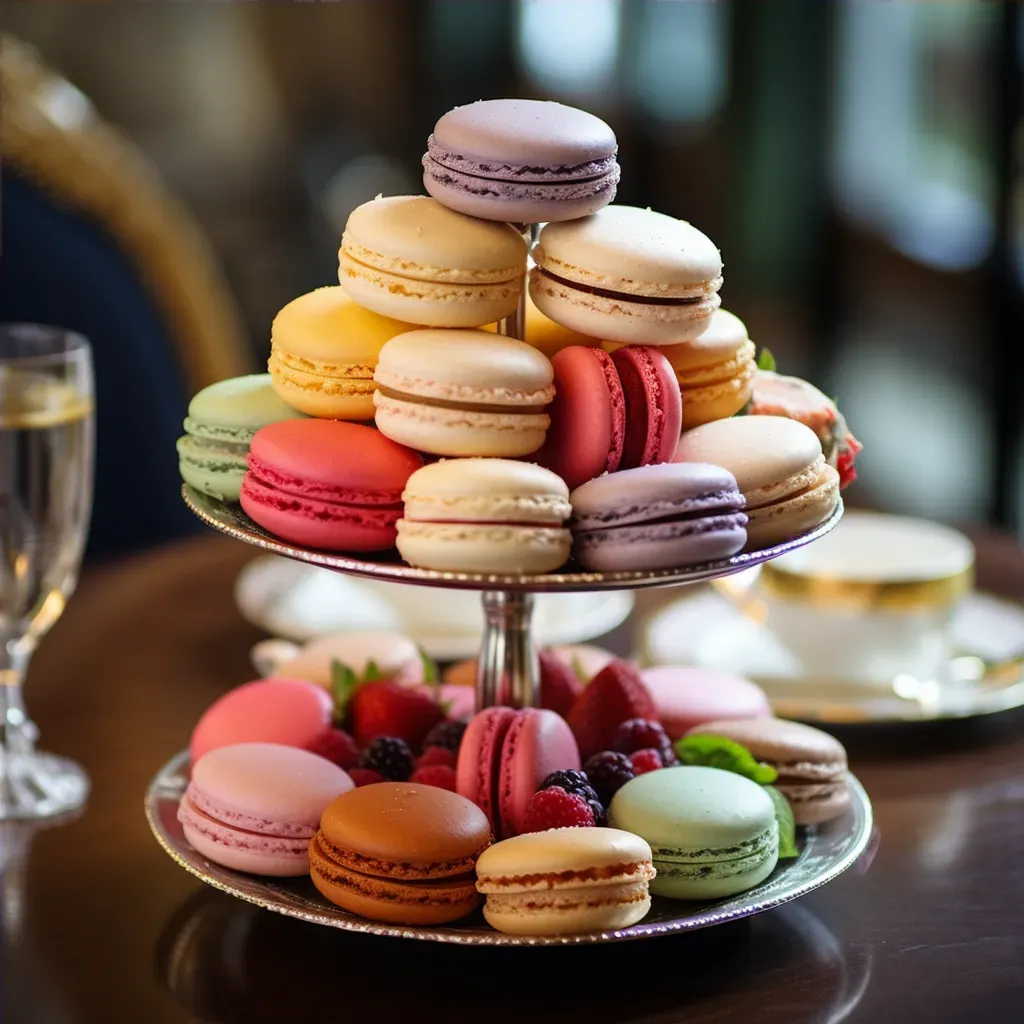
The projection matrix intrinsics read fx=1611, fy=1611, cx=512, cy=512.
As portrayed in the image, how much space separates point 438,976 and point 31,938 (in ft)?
0.69

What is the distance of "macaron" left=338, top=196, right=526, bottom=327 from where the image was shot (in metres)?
0.75

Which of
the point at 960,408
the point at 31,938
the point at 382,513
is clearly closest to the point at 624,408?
the point at 382,513

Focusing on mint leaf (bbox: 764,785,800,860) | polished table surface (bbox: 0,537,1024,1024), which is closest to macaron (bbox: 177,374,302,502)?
polished table surface (bbox: 0,537,1024,1024)

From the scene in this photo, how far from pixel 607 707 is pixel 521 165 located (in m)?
0.31

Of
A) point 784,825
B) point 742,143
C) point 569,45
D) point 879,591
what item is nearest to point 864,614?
point 879,591

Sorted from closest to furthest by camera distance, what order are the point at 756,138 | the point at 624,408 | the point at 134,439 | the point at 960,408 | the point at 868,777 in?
the point at 624,408, the point at 868,777, the point at 134,439, the point at 960,408, the point at 756,138

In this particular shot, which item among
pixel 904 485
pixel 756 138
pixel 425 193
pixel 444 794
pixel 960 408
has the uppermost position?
pixel 425 193

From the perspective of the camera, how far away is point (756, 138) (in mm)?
4375

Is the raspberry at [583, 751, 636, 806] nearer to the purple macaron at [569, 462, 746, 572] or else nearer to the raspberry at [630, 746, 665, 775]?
the raspberry at [630, 746, 665, 775]

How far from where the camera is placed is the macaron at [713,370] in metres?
0.81

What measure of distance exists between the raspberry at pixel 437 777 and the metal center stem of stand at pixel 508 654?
0.23 feet

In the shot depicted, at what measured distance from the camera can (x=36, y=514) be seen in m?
1.02

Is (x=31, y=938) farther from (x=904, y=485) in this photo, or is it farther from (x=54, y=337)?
(x=904, y=485)

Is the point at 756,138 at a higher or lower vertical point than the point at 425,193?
lower
